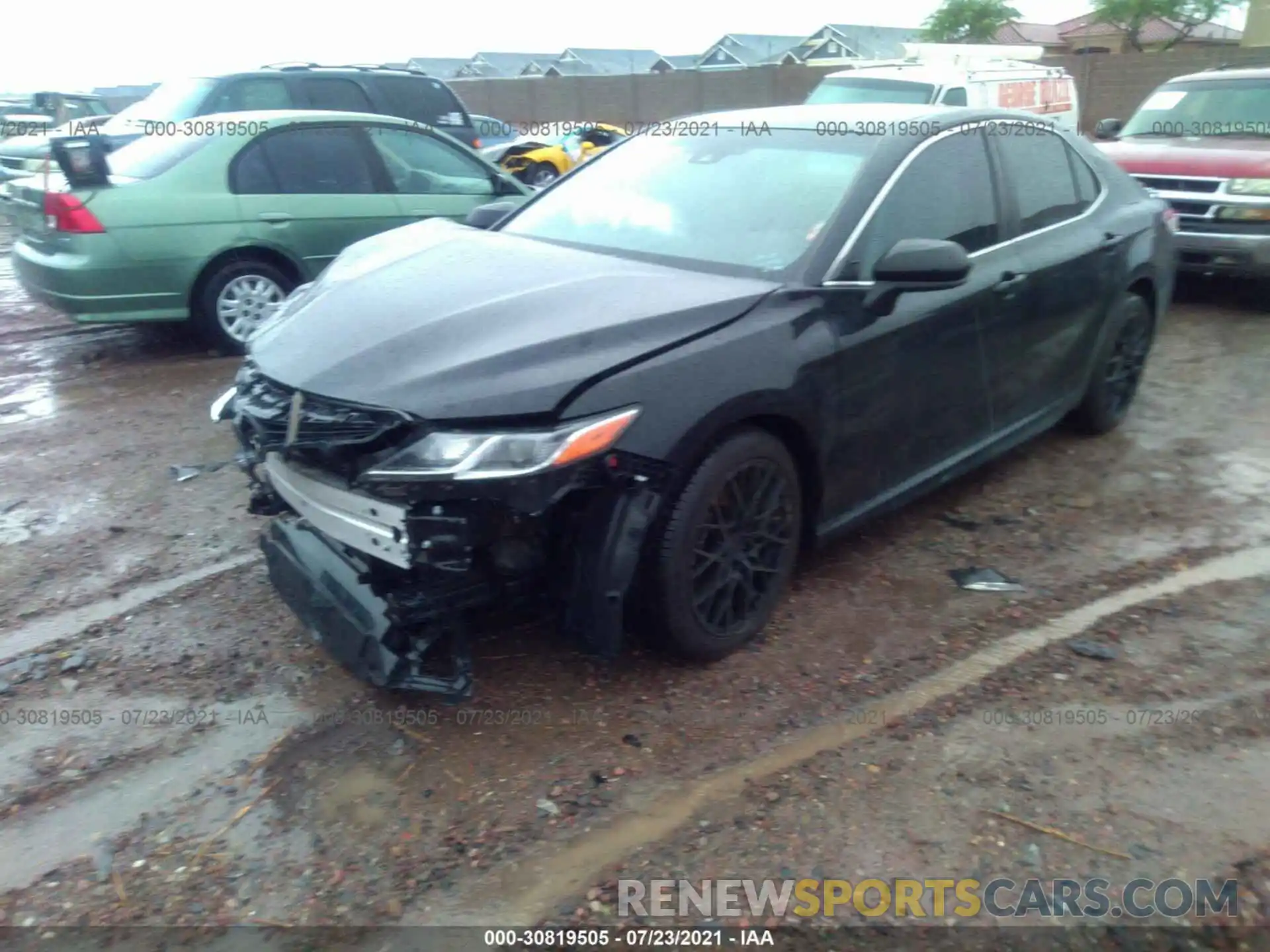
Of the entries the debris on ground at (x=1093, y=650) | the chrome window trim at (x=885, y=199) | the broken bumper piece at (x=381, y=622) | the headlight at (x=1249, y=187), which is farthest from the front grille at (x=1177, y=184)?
the broken bumper piece at (x=381, y=622)

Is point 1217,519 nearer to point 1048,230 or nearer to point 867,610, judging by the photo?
point 1048,230

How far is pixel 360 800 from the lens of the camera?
2867 mm

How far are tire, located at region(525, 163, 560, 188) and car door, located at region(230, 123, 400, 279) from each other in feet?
25.1

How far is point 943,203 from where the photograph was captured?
13.3 feet

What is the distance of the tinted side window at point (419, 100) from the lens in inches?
427

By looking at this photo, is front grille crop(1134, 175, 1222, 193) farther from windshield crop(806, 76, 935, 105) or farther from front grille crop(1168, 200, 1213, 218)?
windshield crop(806, 76, 935, 105)

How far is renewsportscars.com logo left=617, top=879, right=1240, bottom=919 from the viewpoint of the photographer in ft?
8.25

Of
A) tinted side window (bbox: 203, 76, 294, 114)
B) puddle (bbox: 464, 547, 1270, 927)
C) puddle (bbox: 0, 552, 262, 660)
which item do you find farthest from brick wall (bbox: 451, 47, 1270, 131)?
puddle (bbox: 0, 552, 262, 660)

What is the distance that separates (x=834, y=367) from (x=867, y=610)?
0.95 m

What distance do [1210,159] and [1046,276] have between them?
16.0ft

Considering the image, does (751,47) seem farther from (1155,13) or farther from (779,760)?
(779,760)

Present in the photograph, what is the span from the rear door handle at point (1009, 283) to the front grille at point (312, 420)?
101 inches

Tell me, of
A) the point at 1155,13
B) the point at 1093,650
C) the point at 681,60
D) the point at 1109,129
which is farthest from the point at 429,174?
the point at 681,60

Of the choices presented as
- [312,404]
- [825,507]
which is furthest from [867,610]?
[312,404]
